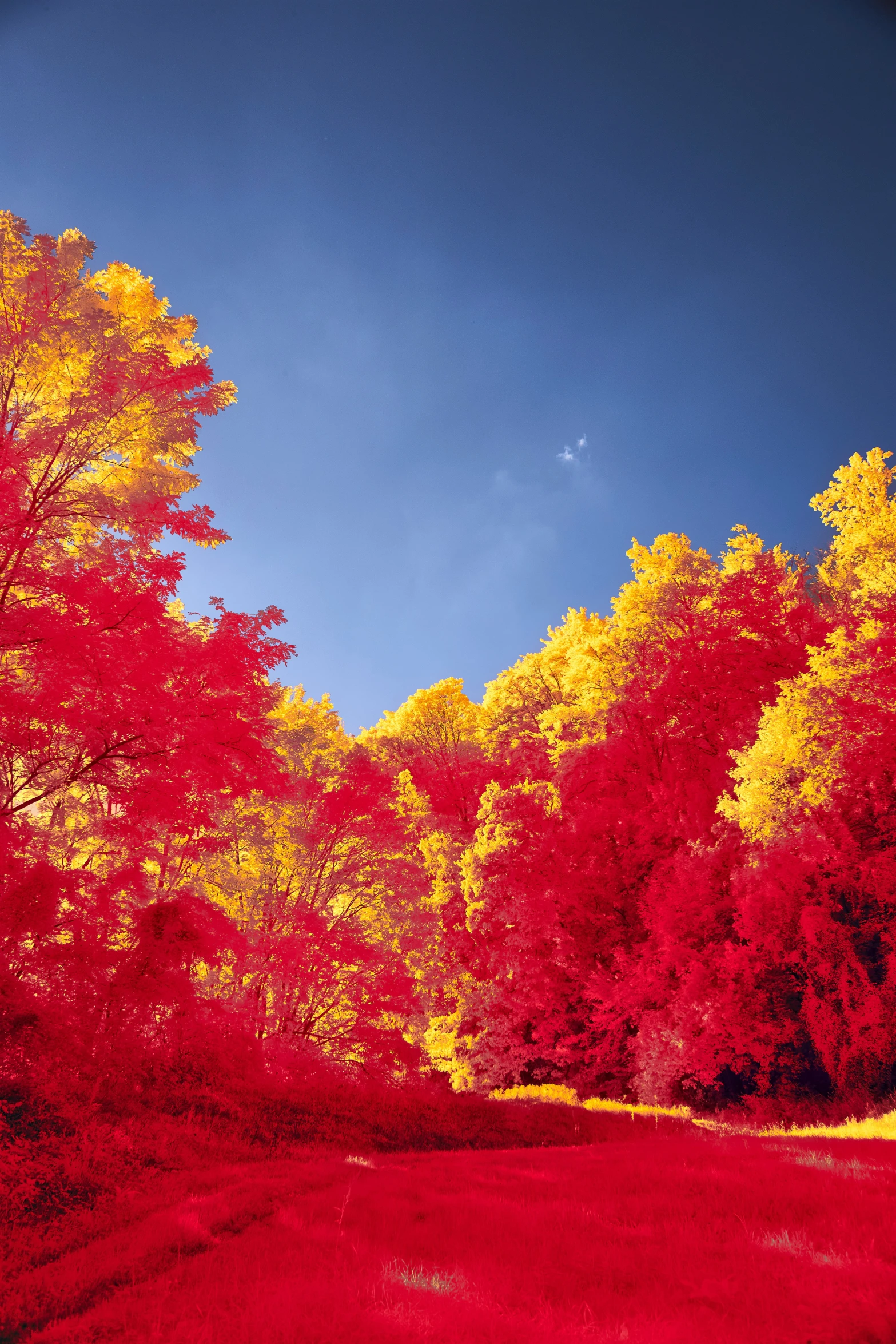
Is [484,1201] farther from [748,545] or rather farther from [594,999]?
[748,545]

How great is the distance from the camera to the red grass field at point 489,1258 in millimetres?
3922

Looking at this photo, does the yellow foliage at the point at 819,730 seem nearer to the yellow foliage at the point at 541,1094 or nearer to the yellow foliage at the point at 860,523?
the yellow foliage at the point at 860,523

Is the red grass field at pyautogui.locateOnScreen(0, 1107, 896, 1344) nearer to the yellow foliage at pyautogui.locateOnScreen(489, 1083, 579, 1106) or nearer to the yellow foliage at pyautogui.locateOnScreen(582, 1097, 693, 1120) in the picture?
the yellow foliage at pyautogui.locateOnScreen(582, 1097, 693, 1120)

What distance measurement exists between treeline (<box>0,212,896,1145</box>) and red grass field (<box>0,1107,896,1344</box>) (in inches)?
122

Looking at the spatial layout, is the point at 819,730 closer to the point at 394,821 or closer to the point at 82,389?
the point at 394,821

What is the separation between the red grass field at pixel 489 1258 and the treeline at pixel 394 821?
309cm

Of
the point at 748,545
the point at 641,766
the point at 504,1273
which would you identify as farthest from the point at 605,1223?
the point at 748,545

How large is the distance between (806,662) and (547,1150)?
1404cm

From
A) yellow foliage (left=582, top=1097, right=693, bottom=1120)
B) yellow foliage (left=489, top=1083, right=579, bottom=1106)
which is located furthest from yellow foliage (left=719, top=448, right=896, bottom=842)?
yellow foliage (left=489, top=1083, right=579, bottom=1106)

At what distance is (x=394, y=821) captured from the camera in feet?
48.7

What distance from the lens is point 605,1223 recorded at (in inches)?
225

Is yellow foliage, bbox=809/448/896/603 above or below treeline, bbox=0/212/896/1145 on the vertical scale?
above

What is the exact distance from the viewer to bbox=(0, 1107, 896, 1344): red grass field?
3.92 m

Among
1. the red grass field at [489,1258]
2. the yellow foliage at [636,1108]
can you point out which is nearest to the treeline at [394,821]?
the yellow foliage at [636,1108]
